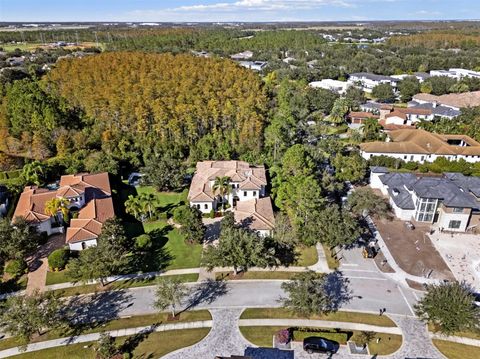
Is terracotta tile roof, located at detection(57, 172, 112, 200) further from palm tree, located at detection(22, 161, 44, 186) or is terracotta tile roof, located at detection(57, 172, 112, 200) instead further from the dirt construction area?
the dirt construction area

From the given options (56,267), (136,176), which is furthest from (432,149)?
(56,267)

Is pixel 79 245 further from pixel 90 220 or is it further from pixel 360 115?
pixel 360 115

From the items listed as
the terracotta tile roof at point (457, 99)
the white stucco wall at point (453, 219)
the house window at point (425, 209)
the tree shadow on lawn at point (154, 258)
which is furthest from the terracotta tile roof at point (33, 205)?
the terracotta tile roof at point (457, 99)

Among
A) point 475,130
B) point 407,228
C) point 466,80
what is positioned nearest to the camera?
point 407,228

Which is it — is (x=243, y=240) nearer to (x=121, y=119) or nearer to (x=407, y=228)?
(x=407, y=228)

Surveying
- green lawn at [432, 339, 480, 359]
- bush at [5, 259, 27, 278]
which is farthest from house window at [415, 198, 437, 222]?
bush at [5, 259, 27, 278]

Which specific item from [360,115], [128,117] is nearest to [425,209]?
[360,115]

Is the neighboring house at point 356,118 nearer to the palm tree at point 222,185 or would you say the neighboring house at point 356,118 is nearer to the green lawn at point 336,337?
the palm tree at point 222,185
